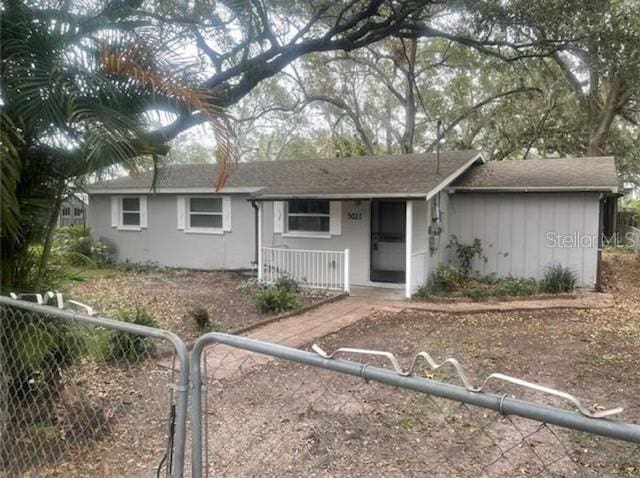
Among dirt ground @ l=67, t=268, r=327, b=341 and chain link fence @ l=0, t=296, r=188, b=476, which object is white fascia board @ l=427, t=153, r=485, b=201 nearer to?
dirt ground @ l=67, t=268, r=327, b=341

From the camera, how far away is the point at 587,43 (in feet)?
31.9

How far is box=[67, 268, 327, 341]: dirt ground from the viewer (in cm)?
821

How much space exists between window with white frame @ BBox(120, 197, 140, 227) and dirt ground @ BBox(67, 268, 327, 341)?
198cm

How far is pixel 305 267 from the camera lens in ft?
39.3

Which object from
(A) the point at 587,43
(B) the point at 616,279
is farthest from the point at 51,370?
(B) the point at 616,279

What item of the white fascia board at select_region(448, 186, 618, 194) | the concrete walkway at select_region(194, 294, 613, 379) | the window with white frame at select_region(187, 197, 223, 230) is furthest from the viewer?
the window with white frame at select_region(187, 197, 223, 230)

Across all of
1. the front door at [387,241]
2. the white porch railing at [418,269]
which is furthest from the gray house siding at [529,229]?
the white porch railing at [418,269]

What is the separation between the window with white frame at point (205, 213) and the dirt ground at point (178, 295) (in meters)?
1.47

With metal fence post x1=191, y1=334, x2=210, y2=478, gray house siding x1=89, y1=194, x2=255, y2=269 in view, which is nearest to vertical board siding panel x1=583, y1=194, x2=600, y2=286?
gray house siding x1=89, y1=194, x2=255, y2=269

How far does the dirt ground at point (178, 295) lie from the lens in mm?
8211

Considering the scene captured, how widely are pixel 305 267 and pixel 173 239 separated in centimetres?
548

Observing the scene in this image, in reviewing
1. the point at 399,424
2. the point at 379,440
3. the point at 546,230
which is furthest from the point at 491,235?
the point at 379,440

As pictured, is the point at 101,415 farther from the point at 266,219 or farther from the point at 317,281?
the point at 266,219

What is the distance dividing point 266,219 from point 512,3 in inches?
299
